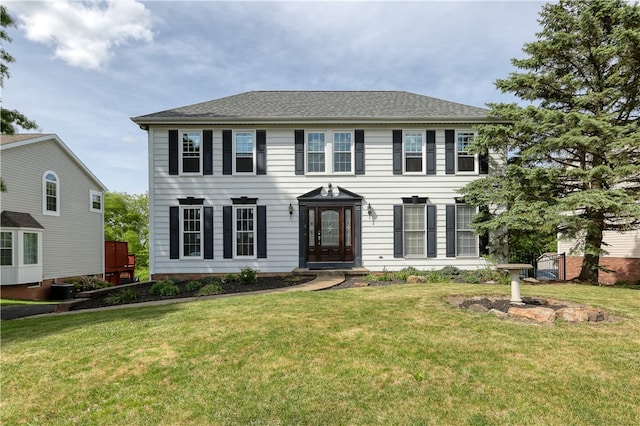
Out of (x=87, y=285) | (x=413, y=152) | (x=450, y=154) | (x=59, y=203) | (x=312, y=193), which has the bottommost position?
(x=87, y=285)

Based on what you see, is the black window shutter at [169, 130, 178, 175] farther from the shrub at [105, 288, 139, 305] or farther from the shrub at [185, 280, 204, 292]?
the shrub at [105, 288, 139, 305]

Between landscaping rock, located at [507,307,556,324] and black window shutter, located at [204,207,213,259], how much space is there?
10.4 metres

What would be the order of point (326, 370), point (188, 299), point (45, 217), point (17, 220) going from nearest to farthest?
point (326, 370) → point (188, 299) → point (17, 220) → point (45, 217)

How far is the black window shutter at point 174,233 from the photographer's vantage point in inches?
515

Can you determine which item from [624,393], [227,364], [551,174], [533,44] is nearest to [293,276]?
[227,364]

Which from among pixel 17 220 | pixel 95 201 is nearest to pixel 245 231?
pixel 17 220

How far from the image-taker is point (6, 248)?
1213 cm

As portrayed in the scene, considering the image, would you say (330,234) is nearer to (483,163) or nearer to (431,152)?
(431,152)

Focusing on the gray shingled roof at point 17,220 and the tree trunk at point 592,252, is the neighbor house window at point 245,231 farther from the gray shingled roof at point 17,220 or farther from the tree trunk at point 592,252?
the tree trunk at point 592,252

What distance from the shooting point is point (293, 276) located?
1248 cm

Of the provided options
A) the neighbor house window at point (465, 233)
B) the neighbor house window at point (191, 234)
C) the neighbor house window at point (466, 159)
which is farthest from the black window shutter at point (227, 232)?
the neighbor house window at point (466, 159)

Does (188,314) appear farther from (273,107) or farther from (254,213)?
(273,107)

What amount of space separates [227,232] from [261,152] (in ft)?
11.0

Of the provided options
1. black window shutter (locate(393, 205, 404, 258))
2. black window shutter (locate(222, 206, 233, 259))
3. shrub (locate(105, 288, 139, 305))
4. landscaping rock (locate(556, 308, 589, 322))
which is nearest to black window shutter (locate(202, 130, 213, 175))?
black window shutter (locate(222, 206, 233, 259))
